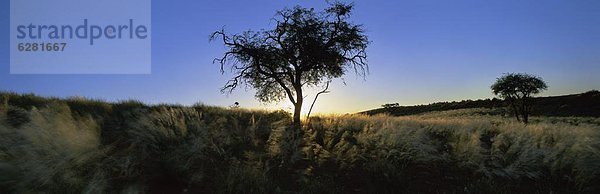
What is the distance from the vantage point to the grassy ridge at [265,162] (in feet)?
25.0

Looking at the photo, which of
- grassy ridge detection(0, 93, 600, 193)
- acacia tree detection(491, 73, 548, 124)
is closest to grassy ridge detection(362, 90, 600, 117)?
acacia tree detection(491, 73, 548, 124)

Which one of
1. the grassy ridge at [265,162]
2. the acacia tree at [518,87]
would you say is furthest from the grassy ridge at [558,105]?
the grassy ridge at [265,162]

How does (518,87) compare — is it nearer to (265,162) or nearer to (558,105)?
(558,105)

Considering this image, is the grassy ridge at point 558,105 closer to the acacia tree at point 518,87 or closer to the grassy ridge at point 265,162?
the acacia tree at point 518,87

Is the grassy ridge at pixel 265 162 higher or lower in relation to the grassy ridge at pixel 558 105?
lower

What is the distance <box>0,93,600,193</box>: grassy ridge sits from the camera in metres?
7.61

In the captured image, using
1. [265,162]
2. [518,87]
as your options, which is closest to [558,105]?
[518,87]

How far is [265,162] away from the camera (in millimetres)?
9531

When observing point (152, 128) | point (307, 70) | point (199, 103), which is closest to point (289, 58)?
point (307, 70)

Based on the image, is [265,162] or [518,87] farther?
[518,87]

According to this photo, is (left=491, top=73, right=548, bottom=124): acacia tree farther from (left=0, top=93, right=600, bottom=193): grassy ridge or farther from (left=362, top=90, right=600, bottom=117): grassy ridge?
(left=0, top=93, right=600, bottom=193): grassy ridge

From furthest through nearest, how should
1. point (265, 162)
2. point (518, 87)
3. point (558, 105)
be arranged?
1. point (558, 105)
2. point (518, 87)
3. point (265, 162)

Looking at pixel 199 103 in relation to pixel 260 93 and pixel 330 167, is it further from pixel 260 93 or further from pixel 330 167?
pixel 330 167

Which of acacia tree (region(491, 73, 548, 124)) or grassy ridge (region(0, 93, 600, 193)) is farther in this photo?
acacia tree (region(491, 73, 548, 124))
